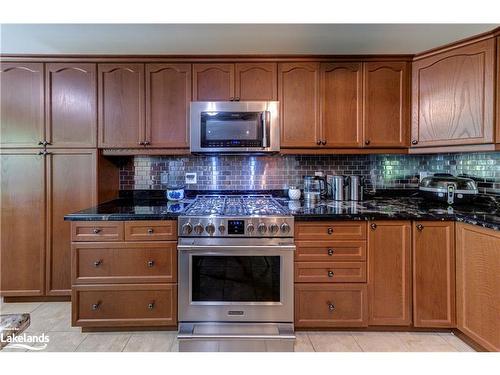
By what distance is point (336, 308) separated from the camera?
2037 mm

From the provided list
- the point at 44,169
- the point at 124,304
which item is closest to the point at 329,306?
the point at 124,304

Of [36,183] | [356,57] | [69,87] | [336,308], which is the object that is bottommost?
[336,308]

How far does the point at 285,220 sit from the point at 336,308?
2.46 ft

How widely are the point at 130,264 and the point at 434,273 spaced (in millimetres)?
2165

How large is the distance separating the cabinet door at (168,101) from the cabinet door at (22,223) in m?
1.02

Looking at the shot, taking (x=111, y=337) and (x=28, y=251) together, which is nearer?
(x=111, y=337)

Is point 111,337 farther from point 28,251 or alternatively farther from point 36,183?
point 36,183

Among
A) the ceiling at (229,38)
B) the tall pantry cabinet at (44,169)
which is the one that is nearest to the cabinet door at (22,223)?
the tall pantry cabinet at (44,169)

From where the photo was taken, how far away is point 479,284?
5.82ft

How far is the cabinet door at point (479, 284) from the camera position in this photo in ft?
5.47

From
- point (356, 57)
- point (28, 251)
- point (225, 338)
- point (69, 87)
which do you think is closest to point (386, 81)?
point (356, 57)

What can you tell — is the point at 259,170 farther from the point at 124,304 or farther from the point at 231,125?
the point at 124,304

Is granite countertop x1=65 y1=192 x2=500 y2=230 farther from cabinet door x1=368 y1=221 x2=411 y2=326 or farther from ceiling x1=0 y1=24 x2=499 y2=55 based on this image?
ceiling x1=0 y1=24 x2=499 y2=55

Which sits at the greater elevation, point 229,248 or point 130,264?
point 229,248
